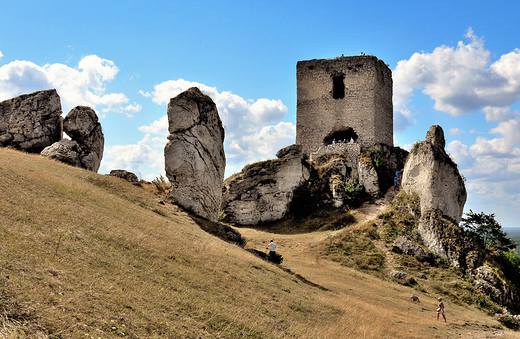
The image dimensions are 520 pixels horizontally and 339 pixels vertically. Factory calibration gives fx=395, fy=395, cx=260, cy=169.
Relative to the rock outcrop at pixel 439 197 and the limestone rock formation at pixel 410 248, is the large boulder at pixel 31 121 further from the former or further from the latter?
the rock outcrop at pixel 439 197

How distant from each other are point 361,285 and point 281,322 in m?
9.73

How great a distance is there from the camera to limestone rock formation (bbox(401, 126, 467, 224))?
24.5 metres

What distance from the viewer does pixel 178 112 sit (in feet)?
65.8

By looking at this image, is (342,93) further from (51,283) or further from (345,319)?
(51,283)

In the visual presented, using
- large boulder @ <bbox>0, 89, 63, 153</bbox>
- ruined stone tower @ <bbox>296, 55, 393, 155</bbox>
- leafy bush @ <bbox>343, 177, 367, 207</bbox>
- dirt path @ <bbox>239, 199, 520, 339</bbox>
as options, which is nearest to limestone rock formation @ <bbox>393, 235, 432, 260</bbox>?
dirt path @ <bbox>239, 199, 520, 339</bbox>

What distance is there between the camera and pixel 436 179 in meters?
24.6

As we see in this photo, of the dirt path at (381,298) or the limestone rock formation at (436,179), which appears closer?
the dirt path at (381,298)

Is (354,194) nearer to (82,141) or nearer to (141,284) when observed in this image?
(82,141)

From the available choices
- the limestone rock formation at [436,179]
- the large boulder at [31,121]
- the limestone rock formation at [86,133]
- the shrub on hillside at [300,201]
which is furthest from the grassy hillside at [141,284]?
the shrub on hillside at [300,201]

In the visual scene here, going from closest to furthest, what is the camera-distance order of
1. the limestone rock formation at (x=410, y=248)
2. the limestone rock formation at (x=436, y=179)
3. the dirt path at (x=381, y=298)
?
the dirt path at (x=381, y=298)
the limestone rock formation at (x=410, y=248)
the limestone rock formation at (x=436, y=179)

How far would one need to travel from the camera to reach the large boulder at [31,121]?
67.6 ft

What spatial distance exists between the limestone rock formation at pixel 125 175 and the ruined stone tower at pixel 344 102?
66.0ft

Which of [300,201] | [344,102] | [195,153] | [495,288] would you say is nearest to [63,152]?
[195,153]

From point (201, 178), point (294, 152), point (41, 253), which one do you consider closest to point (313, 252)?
point (201, 178)
